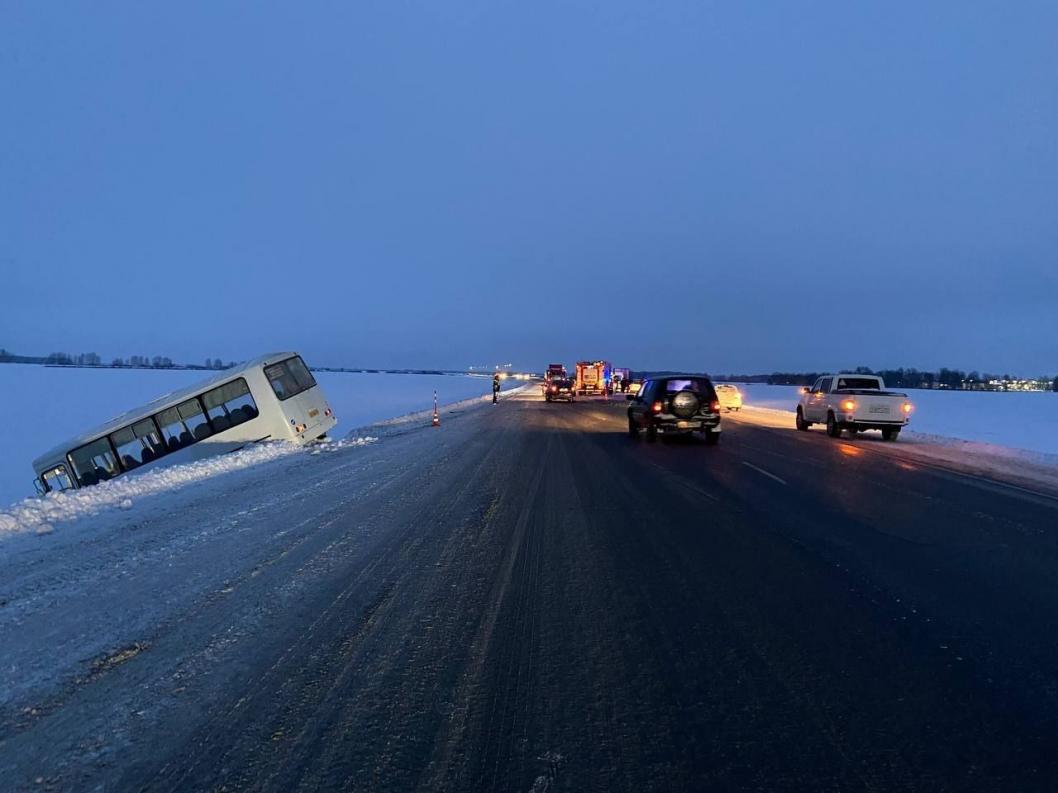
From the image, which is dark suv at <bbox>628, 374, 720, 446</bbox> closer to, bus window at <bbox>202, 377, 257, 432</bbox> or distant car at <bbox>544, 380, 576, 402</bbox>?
bus window at <bbox>202, 377, 257, 432</bbox>

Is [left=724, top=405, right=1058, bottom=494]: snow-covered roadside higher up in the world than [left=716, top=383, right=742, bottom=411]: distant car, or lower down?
lower down

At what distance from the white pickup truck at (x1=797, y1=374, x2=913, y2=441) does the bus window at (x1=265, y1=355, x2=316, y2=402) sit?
17901 millimetres

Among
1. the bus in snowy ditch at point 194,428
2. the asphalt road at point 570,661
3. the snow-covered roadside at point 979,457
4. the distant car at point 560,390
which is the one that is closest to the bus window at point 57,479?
the bus in snowy ditch at point 194,428

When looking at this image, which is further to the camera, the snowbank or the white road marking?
the white road marking

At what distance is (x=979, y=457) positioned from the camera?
61.5ft

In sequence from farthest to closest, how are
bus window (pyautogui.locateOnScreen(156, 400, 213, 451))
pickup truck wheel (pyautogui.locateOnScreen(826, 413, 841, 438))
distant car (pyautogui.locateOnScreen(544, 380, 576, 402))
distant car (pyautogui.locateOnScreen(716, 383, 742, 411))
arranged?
distant car (pyautogui.locateOnScreen(544, 380, 576, 402)), distant car (pyautogui.locateOnScreen(716, 383, 742, 411)), pickup truck wheel (pyautogui.locateOnScreen(826, 413, 841, 438)), bus window (pyautogui.locateOnScreen(156, 400, 213, 451))

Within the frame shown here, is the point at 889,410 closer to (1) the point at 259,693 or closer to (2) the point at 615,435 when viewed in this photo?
(2) the point at 615,435

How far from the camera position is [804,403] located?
26.8 m

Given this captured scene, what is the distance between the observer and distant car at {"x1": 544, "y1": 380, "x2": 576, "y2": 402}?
4809cm

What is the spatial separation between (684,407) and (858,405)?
265 inches

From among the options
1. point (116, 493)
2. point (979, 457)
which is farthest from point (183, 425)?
point (979, 457)

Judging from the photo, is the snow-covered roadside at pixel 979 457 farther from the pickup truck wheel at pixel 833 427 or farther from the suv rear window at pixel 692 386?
the suv rear window at pixel 692 386

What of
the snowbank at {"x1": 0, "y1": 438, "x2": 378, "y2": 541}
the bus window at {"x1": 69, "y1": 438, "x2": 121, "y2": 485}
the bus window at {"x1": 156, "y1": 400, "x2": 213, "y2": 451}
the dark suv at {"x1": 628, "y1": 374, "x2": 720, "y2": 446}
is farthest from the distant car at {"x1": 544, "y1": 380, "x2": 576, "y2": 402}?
the bus window at {"x1": 69, "y1": 438, "x2": 121, "y2": 485}

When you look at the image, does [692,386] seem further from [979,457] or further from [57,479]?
[57,479]
